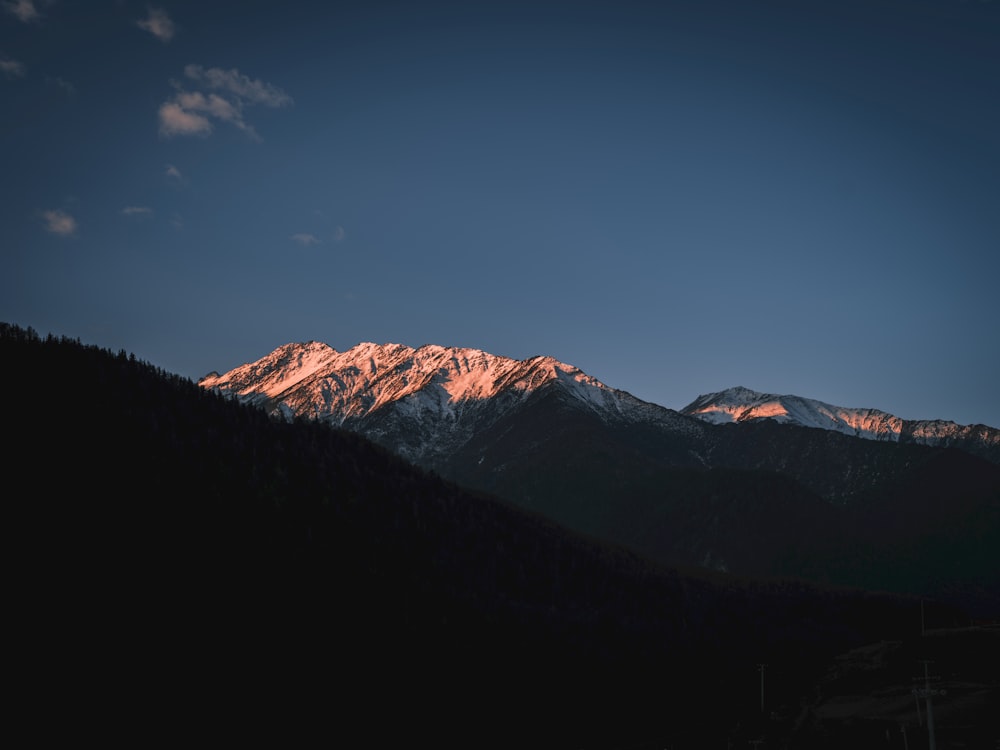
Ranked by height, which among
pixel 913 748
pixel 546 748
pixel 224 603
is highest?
pixel 224 603

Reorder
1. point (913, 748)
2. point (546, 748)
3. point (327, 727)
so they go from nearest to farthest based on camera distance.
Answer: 1. point (913, 748)
2. point (327, 727)
3. point (546, 748)

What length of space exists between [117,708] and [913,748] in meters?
137

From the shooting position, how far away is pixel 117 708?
157625 mm

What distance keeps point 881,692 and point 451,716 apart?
98.1 metres

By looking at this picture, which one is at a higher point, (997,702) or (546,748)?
(997,702)

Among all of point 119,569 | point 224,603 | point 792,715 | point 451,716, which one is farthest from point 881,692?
point 119,569

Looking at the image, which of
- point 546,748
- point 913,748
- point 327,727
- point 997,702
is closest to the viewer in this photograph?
point 913,748

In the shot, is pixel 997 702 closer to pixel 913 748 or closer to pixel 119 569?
pixel 913 748

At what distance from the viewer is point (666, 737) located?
647 ft

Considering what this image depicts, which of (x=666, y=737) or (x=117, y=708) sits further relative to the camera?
(x=666, y=737)

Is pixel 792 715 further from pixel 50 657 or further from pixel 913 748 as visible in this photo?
pixel 50 657

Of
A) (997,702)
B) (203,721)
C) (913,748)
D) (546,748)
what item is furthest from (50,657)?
(997,702)

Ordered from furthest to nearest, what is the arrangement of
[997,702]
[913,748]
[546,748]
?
1. [546,748]
2. [997,702]
3. [913,748]

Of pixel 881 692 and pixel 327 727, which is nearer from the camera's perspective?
pixel 327 727
